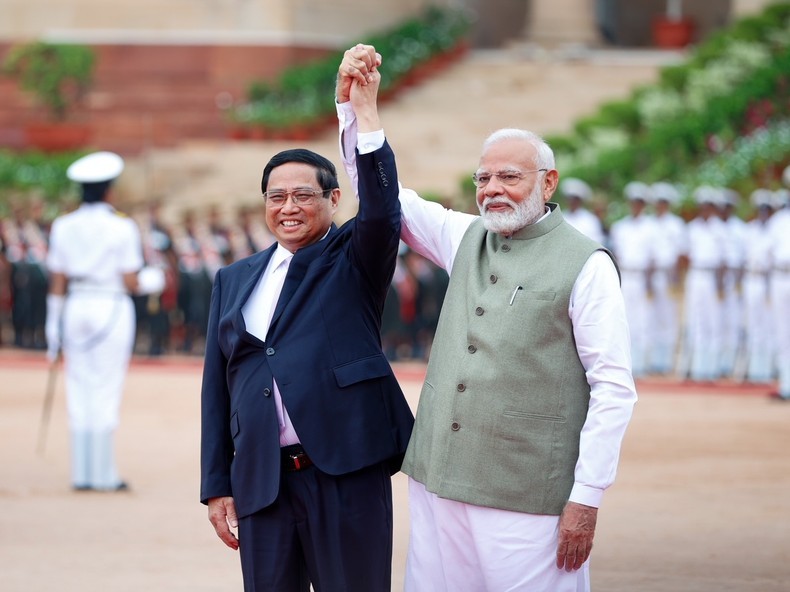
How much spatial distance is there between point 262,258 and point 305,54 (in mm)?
25208

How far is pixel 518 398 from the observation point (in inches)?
194

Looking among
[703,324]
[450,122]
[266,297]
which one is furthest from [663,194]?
[266,297]

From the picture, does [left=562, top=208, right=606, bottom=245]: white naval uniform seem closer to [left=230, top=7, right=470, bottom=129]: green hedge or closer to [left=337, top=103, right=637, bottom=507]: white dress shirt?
[left=230, top=7, right=470, bottom=129]: green hedge

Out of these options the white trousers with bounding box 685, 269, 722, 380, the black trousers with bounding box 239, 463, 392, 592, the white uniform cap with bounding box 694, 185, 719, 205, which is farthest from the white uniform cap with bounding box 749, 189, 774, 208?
the black trousers with bounding box 239, 463, 392, 592

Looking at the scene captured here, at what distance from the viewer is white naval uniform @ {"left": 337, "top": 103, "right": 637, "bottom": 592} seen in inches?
190

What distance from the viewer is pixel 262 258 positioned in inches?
213

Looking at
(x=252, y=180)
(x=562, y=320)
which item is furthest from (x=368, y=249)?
(x=252, y=180)

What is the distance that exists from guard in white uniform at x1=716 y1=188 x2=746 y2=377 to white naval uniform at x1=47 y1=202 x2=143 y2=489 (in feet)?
29.8

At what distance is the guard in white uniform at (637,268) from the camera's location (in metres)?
18.0

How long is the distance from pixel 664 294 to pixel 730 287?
0.83 meters

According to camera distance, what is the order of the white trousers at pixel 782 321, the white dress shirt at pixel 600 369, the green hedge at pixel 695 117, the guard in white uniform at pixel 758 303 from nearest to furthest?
the white dress shirt at pixel 600 369
the white trousers at pixel 782 321
the guard in white uniform at pixel 758 303
the green hedge at pixel 695 117

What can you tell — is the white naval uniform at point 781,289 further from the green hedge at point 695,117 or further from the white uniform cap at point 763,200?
the green hedge at point 695,117

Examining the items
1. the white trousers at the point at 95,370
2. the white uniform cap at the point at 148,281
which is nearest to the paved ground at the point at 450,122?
the white uniform cap at the point at 148,281

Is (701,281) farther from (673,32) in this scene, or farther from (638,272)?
(673,32)
